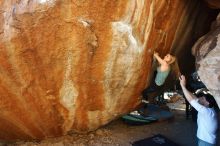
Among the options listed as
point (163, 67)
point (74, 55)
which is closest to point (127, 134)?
point (163, 67)

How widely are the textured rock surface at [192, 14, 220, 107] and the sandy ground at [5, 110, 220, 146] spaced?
64.7 inches

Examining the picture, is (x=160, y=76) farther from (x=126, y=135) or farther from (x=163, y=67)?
(x=126, y=135)

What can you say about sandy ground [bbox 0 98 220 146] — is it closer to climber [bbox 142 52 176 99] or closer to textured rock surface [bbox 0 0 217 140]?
textured rock surface [bbox 0 0 217 140]

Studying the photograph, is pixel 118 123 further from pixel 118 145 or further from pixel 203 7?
pixel 203 7

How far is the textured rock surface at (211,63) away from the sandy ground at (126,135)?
5.39 feet

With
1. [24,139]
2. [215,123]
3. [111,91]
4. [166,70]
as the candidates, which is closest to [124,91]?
[111,91]

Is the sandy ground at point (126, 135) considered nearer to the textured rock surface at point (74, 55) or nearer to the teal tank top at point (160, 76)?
the textured rock surface at point (74, 55)

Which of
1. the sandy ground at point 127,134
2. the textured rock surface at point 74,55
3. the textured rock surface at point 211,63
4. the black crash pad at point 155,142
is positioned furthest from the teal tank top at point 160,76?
the sandy ground at point 127,134

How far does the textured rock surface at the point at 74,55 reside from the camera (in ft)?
13.2

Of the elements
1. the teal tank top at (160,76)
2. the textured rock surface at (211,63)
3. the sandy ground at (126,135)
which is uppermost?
the textured rock surface at (211,63)

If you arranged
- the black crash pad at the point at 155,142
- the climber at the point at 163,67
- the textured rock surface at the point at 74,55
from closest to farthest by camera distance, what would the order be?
the textured rock surface at the point at 74,55 < the climber at the point at 163,67 < the black crash pad at the point at 155,142

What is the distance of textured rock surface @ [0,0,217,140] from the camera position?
402 cm

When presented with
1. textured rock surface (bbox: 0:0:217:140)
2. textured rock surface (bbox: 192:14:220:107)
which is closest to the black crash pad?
textured rock surface (bbox: 0:0:217:140)

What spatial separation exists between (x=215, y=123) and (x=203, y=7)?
1.68 m
